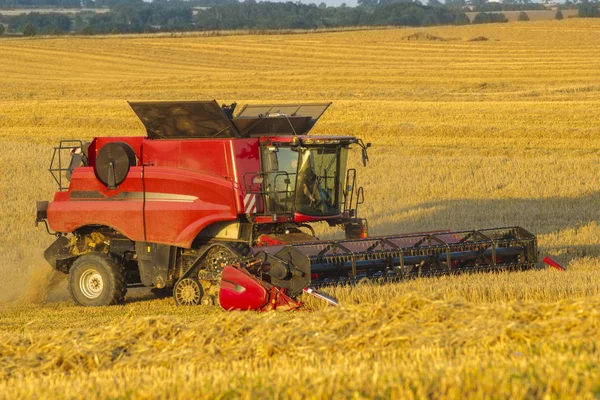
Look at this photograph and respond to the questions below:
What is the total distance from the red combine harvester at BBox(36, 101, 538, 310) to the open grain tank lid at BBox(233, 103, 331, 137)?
0.04ft

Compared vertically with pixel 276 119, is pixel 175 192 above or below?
below

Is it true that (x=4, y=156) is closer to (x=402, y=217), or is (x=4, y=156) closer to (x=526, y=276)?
(x=402, y=217)

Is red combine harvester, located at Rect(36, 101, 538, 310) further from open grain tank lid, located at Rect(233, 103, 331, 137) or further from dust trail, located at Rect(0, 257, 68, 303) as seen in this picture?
dust trail, located at Rect(0, 257, 68, 303)

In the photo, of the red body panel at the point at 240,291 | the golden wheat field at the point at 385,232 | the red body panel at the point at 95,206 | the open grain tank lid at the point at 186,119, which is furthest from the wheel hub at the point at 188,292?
the open grain tank lid at the point at 186,119

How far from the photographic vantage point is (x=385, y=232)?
15.0m

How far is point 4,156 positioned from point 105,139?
33.1ft

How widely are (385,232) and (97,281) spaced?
202 inches

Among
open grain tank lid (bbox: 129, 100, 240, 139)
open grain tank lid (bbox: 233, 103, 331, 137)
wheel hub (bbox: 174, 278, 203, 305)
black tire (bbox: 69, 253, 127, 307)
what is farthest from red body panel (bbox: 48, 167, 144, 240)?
open grain tank lid (bbox: 233, 103, 331, 137)

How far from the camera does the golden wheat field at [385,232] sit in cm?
549

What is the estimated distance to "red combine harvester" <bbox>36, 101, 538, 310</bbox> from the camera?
10492 mm

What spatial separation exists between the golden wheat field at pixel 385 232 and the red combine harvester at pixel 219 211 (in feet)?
1.58

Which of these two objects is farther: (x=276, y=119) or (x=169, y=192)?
(x=276, y=119)

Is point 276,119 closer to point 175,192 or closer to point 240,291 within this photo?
point 175,192

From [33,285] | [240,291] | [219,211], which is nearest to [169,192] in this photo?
[219,211]
